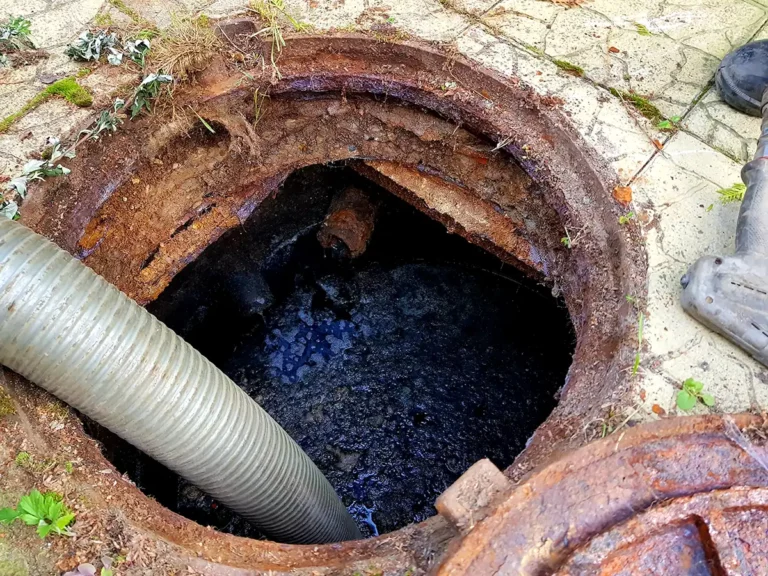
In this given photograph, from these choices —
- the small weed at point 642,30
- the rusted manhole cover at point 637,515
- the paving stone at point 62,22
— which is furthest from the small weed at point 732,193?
the paving stone at point 62,22

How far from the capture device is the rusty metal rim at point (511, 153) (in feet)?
7.96

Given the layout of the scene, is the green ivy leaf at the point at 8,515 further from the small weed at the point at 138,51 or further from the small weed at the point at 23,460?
the small weed at the point at 138,51

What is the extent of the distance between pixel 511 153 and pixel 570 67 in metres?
0.69

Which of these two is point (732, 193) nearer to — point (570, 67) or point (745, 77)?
point (745, 77)

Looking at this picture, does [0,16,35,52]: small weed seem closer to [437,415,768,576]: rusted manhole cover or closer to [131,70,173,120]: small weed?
[131,70,173,120]: small weed

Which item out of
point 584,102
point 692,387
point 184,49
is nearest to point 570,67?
point 584,102

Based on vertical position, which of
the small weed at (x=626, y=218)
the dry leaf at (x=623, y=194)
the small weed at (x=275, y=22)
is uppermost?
the dry leaf at (x=623, y=194)

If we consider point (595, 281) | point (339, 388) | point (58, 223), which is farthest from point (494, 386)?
point (58, 223)

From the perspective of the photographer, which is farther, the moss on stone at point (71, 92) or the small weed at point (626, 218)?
the moss on stone at point (71, 92)

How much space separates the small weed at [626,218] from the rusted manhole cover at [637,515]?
1163mm

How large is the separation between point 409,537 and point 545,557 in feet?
1.74

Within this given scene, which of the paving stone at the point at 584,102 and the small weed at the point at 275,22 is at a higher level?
the paving stone at the point at 584,102

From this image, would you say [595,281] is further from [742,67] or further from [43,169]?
[43,169]

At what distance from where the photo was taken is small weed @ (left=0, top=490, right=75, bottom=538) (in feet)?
6.46
